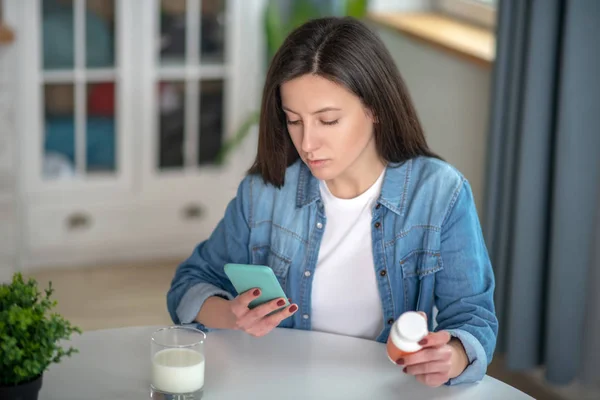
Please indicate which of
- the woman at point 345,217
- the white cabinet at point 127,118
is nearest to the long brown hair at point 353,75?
the woman at point 345,217

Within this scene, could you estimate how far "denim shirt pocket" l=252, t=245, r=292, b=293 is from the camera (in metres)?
1.82

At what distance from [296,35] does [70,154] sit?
7.48 feet

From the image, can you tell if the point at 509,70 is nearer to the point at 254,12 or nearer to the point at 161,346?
the point at 254,12

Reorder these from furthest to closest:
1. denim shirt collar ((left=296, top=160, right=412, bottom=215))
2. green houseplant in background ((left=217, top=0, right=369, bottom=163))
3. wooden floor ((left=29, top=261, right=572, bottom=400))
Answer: green houseplant in background ((left=217, top=0, right=369, bottom=163)) < wooden floor ((left=29, top=261, right=572, bottom=400)) < denim shirt collar ((left=296, top=160, right=412, bottom=215))

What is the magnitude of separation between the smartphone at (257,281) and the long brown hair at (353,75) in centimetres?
34

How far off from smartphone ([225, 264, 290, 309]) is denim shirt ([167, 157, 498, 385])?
0.18m

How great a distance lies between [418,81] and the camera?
141 inches

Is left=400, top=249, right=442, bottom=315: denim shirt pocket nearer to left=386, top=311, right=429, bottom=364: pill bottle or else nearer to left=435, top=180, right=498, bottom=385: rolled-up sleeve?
left=435, top=180, right=498, bottom=385: rolled-up sleeve

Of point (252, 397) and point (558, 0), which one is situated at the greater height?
point (558, 0)

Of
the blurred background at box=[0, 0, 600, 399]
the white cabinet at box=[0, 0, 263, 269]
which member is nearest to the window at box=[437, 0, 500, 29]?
the blurred background at box=[0, 0, 600, 399]

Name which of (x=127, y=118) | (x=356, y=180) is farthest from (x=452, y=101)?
(x=356, y=180)

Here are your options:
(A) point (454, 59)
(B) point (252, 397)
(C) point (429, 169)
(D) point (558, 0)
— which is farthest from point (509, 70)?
(B) point (252, 397)

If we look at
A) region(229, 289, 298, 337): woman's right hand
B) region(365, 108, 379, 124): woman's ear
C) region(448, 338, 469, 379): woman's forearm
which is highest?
region(365, 108, 379, 124): woman's ear

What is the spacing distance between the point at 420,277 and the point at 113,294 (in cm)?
212
